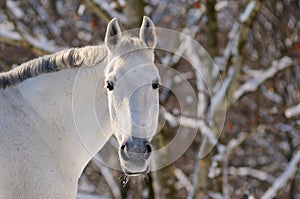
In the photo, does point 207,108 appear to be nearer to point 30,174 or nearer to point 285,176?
point 285,176

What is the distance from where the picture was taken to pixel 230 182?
51.7 ft

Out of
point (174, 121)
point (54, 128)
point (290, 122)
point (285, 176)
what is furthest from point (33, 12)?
point (54, 128)

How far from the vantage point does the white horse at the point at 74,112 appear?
4504 millimetres


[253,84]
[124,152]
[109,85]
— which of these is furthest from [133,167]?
[253,84]

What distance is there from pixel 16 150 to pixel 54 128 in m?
0.35

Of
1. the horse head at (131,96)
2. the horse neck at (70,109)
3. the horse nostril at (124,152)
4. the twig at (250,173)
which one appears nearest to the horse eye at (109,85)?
the horse head at (131,96)

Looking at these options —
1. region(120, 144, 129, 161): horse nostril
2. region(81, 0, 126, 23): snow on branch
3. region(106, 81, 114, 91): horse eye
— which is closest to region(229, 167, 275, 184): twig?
region(81, 0, 126, 23): snow on branch

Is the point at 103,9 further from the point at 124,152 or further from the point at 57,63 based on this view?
the point at 124,152

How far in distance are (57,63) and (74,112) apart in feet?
1.03

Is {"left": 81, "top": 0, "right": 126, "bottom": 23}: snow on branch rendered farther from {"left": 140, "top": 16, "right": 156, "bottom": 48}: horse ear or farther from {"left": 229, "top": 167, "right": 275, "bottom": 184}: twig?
{"left": 140, "top": 16, "right": 156, "bottom": 48}: horse ear

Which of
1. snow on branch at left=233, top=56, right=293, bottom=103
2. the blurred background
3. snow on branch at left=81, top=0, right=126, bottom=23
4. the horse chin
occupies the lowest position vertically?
the blurred background

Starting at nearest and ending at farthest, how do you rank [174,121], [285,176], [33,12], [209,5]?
[285,176] < [209,5] < [174,121] < [33,12]

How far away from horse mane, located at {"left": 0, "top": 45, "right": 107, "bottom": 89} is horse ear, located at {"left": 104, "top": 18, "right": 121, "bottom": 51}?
0.07 m

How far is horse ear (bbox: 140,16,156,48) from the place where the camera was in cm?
484
